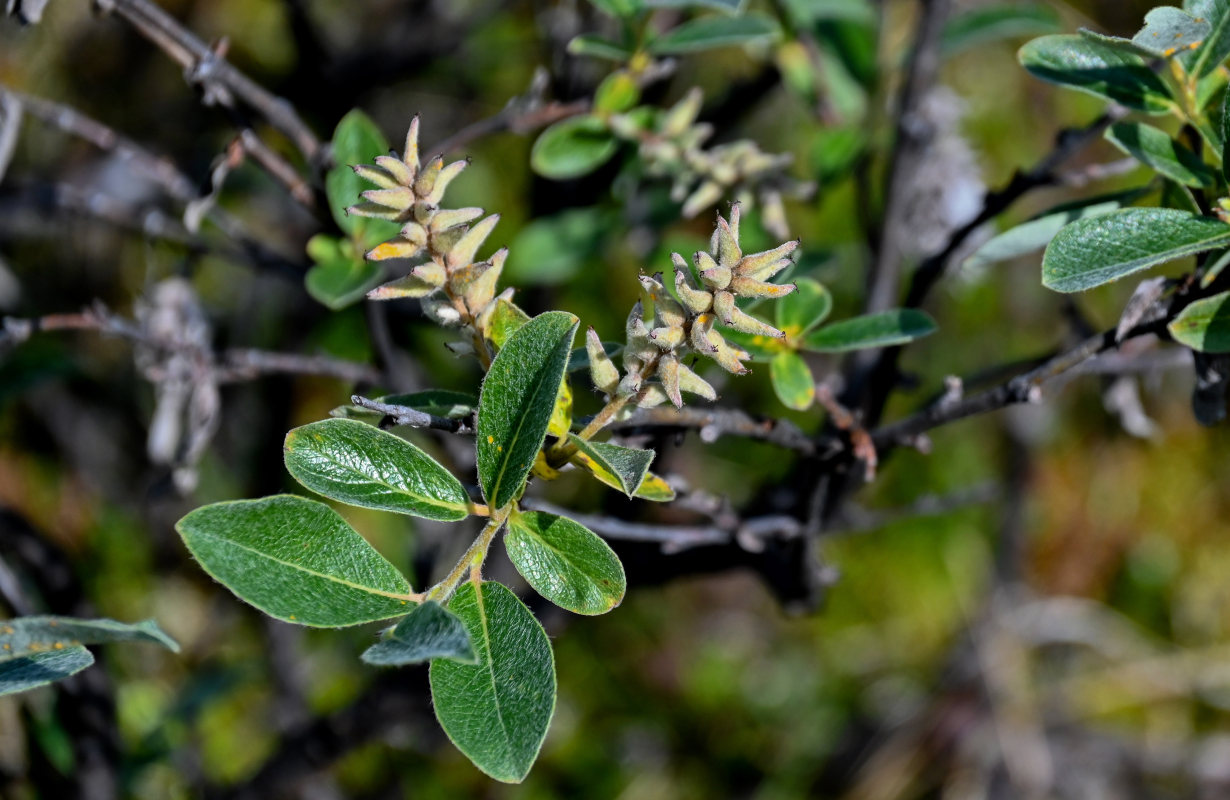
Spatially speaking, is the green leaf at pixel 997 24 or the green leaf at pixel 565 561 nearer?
the green leaf at pixel 565 561

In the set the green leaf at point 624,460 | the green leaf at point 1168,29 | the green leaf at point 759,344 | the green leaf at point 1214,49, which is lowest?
the green leaf at point 759,344

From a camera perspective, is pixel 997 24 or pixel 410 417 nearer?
pixel 410 417

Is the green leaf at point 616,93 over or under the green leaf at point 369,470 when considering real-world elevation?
over

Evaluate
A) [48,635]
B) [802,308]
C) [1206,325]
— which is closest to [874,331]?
[802,308]

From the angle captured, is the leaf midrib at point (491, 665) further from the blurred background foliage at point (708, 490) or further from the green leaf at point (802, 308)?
the blurred background foliage at point (708, 490)

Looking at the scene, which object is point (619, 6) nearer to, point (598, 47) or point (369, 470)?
point (598, 47)

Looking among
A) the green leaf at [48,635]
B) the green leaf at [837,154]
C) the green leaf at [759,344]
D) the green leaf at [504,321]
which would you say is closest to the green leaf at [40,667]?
the green leaf at [48,635]

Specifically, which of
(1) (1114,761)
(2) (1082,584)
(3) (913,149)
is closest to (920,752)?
(1) (1114,761)

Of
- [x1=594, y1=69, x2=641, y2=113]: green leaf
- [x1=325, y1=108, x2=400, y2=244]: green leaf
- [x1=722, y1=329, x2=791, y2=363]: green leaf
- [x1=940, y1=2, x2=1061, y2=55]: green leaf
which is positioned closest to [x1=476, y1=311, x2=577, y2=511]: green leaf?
[x1=722, y1=329, x2=791, y2=363]: green leaf
